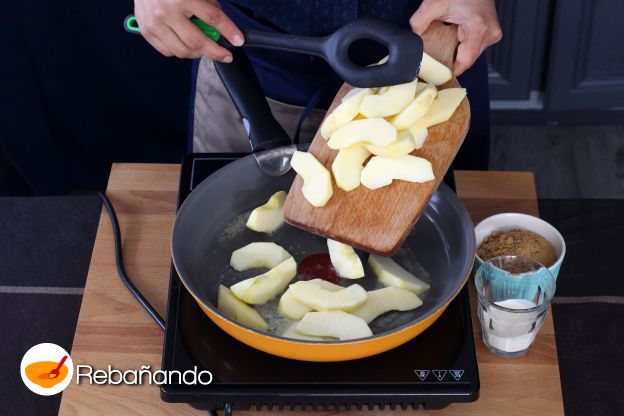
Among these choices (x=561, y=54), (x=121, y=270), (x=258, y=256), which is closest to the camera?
(x=258, y=256)

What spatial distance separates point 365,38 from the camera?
3.30 feet

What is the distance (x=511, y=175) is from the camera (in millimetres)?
1332

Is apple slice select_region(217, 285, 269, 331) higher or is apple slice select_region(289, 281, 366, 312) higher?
apple slice select_region(289, 281, 366, 312)

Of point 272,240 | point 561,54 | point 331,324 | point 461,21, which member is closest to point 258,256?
point 272,240

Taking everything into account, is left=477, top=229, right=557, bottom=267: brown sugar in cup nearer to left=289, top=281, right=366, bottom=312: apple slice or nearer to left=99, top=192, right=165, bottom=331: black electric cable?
left=289, top=281, right=366, bottom=312: apple slice

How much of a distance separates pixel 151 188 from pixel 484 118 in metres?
0.58

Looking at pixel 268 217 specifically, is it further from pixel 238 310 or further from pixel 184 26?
pixel 184 26

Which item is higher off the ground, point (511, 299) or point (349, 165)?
point (349, 165)

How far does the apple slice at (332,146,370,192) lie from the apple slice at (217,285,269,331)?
7.6 inches

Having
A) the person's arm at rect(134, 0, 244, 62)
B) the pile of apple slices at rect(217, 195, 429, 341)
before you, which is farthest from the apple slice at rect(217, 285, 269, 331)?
the person's arm at rect(134, 0, 244, 62)

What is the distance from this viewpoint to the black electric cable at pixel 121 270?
3.68ft

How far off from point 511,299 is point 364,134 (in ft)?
0.95

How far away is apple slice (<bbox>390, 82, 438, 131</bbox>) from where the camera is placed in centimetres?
104

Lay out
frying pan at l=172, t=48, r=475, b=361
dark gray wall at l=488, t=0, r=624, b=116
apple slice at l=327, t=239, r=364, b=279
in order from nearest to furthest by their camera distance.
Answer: frying pan at l=172, t=48, r=475, b=361 < apple slice at l=327, t=239, r=364, b=279 < dark gray wall at l=488, t=0, r=624, b=116
